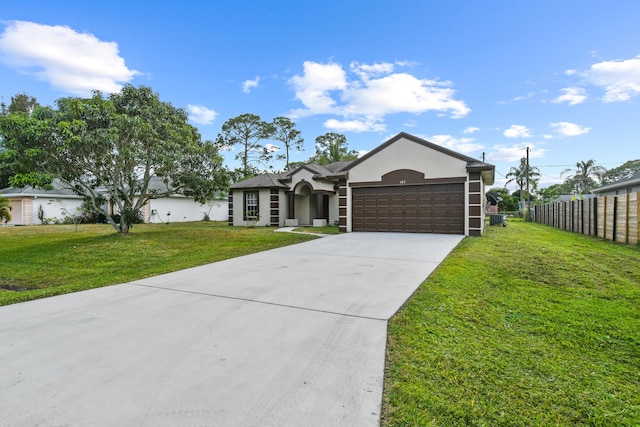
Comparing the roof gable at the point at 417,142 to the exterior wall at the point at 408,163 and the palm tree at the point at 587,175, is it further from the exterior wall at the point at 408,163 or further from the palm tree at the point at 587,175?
the palm tree at the point at 587,175

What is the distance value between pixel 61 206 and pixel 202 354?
28.4m

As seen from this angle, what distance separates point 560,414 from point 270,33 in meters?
16.6

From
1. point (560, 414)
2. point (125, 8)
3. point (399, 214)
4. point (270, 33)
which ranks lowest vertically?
point (560, 414)

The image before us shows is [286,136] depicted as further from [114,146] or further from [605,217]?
Answer: [605,217]

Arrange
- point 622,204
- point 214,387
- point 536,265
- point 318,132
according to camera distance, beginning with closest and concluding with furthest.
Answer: point 214,387 < point 536,265 < point 622,204 < point 318,132

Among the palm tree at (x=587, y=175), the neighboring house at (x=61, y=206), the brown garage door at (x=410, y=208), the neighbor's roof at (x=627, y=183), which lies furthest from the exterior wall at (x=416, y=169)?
the palm tree at (x=587, y=175)

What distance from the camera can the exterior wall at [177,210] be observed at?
1001 inches

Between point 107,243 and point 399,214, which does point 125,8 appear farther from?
point 399,214

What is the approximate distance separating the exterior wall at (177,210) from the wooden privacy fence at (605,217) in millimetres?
22149

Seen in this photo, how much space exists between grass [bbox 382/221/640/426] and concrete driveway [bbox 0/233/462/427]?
0.31m

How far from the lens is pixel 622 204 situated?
1061 centimetres

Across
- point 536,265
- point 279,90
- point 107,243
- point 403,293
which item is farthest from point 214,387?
point 279,90

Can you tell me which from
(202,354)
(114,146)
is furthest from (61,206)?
(202,354)

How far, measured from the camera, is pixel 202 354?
2.99 meters
